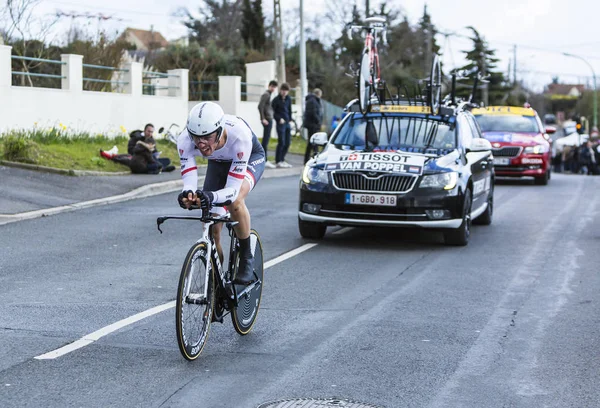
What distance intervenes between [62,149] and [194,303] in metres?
15.5

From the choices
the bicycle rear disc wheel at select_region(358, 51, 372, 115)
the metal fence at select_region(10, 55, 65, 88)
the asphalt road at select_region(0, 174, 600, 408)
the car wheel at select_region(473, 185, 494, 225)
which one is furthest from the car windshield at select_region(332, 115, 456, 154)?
the metal fence at select_region(10, 55, 65, 88)

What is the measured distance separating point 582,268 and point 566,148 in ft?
130

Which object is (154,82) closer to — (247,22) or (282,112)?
(282,112)

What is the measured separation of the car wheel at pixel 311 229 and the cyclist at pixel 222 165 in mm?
5081

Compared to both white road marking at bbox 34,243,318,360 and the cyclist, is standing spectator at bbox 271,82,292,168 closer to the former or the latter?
white road marking at bbox 34,243,318,360

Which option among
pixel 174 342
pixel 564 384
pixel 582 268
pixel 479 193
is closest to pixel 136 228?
pixel 479 193

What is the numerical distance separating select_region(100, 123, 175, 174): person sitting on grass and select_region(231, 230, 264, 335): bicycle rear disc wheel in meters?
13.4

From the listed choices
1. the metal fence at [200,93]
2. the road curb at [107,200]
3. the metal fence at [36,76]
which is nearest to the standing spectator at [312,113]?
the road curb at [107,200]

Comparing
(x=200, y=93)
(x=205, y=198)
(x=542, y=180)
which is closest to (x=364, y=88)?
(x=205, y=198)

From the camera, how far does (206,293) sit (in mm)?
6352

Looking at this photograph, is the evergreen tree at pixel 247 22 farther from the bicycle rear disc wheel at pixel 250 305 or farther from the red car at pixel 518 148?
the bicycle rear disc wheel at pixel 250 305

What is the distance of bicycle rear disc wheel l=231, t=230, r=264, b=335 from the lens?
272 inches

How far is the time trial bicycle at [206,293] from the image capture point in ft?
19.8

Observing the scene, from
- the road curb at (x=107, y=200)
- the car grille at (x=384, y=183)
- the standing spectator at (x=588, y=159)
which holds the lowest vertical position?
the standing spectator at (x=588, y=159)
